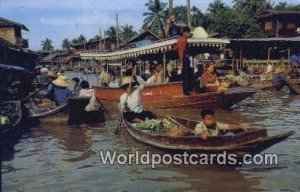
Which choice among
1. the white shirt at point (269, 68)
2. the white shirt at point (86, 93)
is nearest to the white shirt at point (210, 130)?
the white shirt at point (86, 93)

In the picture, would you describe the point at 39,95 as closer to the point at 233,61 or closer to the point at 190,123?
the point at 190,123

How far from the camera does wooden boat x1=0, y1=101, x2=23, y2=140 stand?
35.6 feet

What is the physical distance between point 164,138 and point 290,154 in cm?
294

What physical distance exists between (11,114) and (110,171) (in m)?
5.25

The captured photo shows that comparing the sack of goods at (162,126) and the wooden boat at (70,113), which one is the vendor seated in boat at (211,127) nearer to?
the sack of goods at (162,126)

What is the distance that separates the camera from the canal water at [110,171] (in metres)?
7.03

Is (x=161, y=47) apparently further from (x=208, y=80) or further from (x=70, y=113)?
(x=70, y=113)

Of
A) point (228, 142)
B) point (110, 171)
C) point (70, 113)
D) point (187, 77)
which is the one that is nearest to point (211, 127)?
point (228, 142)

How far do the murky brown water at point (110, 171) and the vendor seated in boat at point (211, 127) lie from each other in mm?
754

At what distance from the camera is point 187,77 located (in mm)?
13477

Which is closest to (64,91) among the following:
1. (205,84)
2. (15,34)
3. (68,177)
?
(205,84)

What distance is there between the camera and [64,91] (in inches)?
526

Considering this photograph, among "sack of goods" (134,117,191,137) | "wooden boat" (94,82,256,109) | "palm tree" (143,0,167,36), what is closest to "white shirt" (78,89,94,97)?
"wooden boat" (94,82,256,109)

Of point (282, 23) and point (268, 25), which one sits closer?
point (282, 23)
